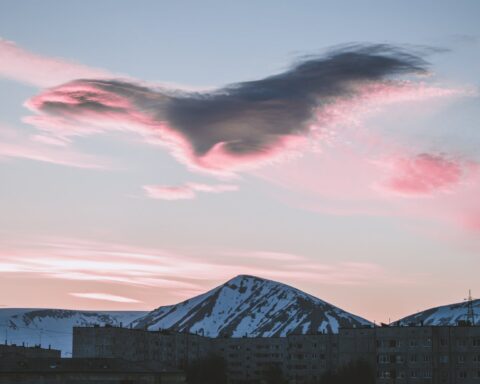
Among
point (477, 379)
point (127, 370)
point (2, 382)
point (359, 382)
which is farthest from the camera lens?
point (359, 382)

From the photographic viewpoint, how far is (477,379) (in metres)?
185

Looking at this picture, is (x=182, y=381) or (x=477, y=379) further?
(x=477, y=379)

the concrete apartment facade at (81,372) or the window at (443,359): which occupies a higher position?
the window at (443,359)

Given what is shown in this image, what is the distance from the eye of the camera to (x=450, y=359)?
615 ft

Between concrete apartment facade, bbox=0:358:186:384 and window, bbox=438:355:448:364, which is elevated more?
window, bbox=438:355:448:364

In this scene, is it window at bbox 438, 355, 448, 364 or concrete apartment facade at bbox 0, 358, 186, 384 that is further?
window at bbox 438, 355, 448, 364

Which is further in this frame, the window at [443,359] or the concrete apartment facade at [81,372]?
the window at [443,359]

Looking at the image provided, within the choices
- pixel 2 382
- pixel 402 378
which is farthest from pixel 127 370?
pixel 402 378

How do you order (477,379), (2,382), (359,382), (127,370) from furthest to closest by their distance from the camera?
(359,382)
(477,379)
(127,370)
(2,382)

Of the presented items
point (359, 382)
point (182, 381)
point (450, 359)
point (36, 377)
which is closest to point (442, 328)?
point (450, 359)

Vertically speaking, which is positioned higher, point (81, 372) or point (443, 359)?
point (443, 359)

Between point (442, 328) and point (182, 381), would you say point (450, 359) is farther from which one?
point (182, 381)

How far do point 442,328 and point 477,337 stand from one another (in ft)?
22.6

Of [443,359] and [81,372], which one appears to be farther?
[443,359]
